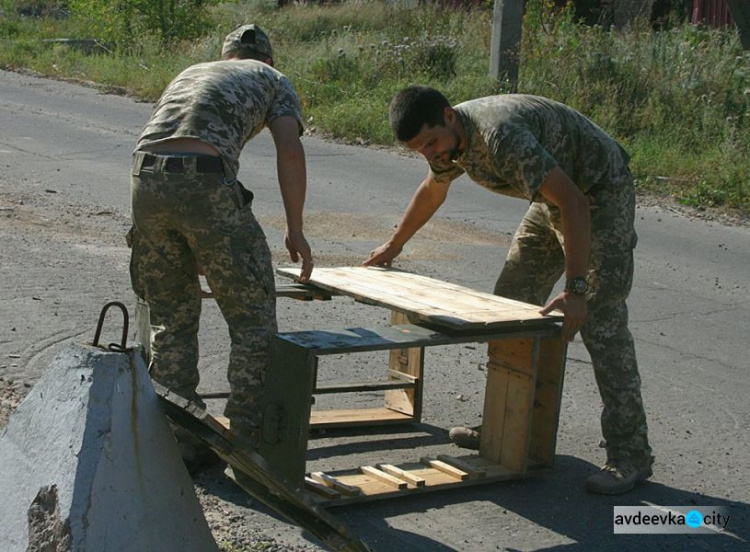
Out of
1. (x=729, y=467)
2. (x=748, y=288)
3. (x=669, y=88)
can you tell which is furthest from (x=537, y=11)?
(x=729, y=467)

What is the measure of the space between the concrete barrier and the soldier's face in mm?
1664

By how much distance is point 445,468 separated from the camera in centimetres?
478

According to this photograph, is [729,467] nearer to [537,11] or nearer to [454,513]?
[454,513]

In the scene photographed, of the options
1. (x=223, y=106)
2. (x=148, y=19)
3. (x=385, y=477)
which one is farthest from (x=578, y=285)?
(x=148, y=19)

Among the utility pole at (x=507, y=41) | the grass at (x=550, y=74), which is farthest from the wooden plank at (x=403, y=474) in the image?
the utility pole at (x=507, y=41)

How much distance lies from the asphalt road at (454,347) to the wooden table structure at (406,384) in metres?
0.11

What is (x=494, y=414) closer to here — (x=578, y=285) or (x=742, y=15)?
(x=578, y=285)

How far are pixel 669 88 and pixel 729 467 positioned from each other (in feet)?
34.3

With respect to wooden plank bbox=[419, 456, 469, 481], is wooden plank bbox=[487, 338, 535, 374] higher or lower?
higher

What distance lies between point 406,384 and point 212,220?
156 centimetres

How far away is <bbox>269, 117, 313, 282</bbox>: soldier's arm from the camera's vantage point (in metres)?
4.55

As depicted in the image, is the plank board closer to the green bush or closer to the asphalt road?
the asphalt road

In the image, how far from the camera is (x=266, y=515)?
4.29 m

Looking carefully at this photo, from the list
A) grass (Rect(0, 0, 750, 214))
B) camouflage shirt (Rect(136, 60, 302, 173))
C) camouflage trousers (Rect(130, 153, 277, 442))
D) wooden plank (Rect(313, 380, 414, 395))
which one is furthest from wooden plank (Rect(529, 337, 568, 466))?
grass (Rect(0, 0, 750, 214))
